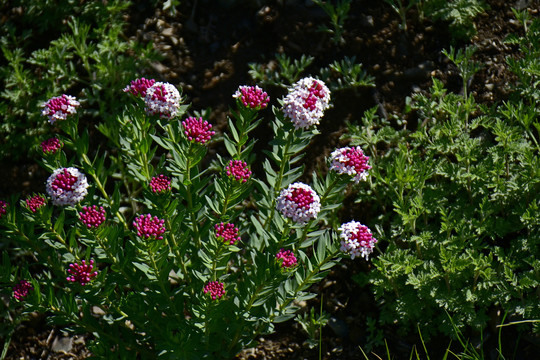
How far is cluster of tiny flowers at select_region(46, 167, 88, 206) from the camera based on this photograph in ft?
Answer: 9.87

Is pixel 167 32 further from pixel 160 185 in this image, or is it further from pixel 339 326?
pixel 339 326

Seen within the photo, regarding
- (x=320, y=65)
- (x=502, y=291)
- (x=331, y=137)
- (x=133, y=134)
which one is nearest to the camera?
(x=133, y=134)

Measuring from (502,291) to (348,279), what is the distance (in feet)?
3.28

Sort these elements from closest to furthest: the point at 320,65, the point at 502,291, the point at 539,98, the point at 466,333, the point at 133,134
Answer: the point at 133,134 < the point at 502,291 < the point at 466,333 < the point at 539,98 < the point at 320,65

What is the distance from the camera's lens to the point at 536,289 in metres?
3.73

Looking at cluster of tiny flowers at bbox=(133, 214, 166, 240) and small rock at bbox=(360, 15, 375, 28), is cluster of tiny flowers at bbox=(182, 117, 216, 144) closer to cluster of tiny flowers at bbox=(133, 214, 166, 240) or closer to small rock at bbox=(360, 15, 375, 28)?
cluster of tiny flowers at bbox=(133, 214, 166, 240)

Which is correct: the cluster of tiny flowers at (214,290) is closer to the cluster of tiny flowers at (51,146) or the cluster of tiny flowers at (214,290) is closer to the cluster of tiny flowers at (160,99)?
the cluster of tiny flowers at (160,99)

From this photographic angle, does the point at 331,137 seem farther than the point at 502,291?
Yes

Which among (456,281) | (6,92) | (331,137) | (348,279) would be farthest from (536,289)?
(6,92)

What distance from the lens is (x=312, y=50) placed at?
4.95 meters

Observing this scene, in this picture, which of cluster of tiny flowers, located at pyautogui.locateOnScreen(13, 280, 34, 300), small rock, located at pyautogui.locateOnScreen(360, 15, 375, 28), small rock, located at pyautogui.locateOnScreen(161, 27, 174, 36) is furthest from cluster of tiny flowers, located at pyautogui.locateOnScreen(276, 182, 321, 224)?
small rock, located at pyautogui.locateOnScreen(161, 27, 174, 36)

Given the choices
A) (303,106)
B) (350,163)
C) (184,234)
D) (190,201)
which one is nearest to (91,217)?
(184,234)

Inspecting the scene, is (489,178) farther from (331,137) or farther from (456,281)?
(331,137)

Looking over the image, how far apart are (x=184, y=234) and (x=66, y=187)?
61 centimetres
